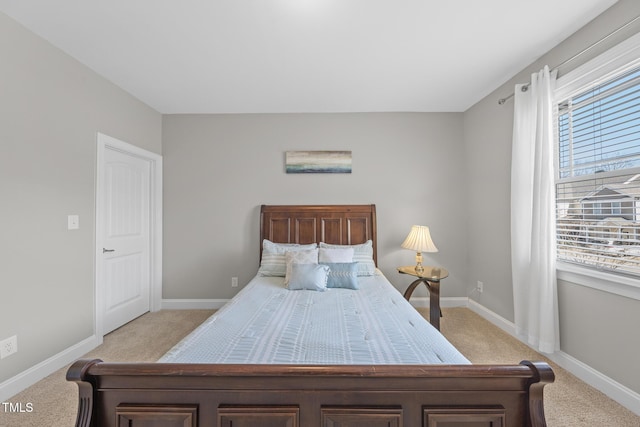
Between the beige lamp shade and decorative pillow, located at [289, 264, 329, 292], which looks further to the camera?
the beige lamp shade

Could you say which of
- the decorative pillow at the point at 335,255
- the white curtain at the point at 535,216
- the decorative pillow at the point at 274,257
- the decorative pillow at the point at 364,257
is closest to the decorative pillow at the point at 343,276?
the decorative pillow at the point at 335,255

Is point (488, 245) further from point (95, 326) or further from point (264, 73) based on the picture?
point (95, 326)

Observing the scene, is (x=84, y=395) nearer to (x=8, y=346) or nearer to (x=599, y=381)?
(x=8, y=346)

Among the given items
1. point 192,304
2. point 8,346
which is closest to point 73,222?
point 8,346

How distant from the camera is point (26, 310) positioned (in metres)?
2.00

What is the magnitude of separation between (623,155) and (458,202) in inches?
70.3

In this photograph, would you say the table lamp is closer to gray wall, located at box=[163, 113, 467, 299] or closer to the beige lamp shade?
the beige lamp shade

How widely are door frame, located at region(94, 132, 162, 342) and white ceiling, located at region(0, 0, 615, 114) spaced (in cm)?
65

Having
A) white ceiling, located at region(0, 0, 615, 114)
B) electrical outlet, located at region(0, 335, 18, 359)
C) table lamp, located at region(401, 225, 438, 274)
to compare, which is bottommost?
electrical outlet, located at region(0, 335, 18, 359)

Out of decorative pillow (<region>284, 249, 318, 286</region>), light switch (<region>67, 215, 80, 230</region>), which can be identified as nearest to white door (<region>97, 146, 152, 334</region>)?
light switch (<region>67, 215, 80, 230</region>)

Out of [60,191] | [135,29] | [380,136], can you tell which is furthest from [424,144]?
[60,191]

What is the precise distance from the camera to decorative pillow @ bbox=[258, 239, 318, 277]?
9.96ft

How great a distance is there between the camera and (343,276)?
263 centimetres

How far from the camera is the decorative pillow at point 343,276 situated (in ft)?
8.54
